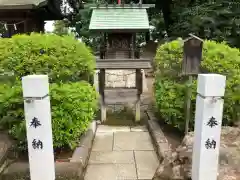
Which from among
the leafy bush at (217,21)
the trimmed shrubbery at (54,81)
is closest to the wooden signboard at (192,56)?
the trimmed shrubbery at (54,81)

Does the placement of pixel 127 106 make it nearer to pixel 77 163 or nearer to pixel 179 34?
pixel 77 163

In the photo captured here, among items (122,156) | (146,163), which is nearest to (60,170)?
(122,156)

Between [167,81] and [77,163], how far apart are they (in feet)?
8.93

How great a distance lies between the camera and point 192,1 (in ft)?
44.4

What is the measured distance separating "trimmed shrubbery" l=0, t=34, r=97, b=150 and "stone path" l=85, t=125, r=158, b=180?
60cm

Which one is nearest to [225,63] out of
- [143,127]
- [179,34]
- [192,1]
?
[143,127]

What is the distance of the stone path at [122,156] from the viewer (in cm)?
421

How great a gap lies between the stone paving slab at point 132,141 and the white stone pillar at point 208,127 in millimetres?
2065

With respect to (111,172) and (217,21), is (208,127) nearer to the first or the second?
(111,172)

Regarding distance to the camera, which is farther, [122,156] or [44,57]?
[122,156]

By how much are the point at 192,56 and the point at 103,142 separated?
8.24ft

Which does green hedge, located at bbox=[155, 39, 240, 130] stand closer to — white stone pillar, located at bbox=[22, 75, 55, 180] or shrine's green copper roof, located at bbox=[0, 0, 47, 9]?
white stone pillar, located at bbox=[22, 75, 55, 180]

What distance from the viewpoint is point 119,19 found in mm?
7727

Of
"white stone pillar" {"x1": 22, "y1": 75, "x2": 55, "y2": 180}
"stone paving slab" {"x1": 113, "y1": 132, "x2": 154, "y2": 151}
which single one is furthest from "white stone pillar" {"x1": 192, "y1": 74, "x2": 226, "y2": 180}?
"stone paving slab" {"x1": 113, "y1": 132, "x2": 154, "y2": 151}
